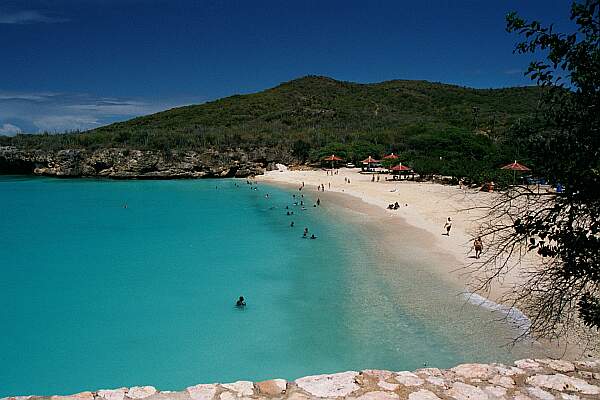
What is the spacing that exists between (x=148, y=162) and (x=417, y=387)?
198 feet

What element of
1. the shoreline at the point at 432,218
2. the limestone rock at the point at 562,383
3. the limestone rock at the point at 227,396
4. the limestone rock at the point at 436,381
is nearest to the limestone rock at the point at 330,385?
the limestone rock at the point at 227,396

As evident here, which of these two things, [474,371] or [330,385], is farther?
[474,371]

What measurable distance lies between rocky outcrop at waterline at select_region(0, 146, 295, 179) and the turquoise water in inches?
1282

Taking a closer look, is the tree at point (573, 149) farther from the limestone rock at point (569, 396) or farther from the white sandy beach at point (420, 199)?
the white sandy beach at point (420, 199)

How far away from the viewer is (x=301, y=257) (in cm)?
2011

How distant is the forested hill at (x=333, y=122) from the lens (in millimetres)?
59312

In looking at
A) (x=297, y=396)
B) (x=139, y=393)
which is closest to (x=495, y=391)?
(x=297, y=396)

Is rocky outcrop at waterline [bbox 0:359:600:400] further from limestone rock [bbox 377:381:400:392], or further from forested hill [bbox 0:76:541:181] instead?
forested hill [bbox 0:76:541:181]

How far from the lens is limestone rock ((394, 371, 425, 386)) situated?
211 inches

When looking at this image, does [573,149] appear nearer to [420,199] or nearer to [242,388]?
[242,388]

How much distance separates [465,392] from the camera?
16.9ft

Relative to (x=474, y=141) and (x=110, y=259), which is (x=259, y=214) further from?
(x=474, y=141)

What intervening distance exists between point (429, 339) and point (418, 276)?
482 centimetres

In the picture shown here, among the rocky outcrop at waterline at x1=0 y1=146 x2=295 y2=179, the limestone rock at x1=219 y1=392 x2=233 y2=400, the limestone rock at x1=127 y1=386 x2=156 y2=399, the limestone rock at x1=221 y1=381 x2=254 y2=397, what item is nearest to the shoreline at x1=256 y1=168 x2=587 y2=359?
the limestone rock at x1=221 y1=381 x2=254 y2=397
